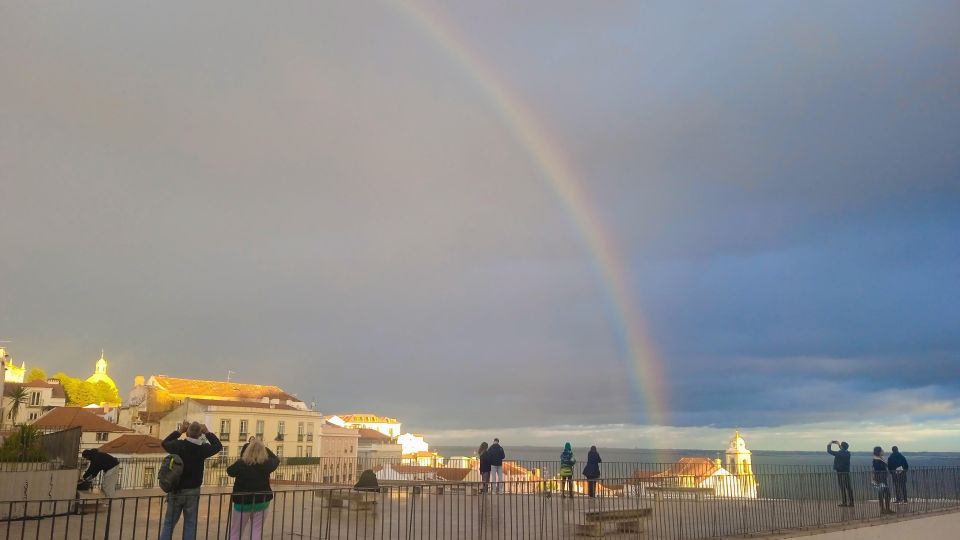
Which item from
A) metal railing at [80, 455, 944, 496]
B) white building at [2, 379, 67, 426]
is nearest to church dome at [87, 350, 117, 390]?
white building at [2, 379, 67, 426]

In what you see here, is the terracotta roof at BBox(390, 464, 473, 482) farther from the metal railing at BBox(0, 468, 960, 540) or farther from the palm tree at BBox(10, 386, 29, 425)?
the palm tree at BBox(10, 386, 29, 425)

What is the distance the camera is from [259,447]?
381 inches

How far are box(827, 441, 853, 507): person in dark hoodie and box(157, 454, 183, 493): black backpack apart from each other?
15352 mm

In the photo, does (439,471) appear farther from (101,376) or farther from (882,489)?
(101,376)

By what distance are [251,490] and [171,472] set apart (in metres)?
1.30

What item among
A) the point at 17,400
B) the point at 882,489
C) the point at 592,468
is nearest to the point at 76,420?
the point at 17,400

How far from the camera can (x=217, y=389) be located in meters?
89.1

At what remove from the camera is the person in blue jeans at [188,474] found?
9.84 meters

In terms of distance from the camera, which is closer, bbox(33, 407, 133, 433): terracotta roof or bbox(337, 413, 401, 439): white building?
bbox(33, 407, 133, 433): terracotta roof

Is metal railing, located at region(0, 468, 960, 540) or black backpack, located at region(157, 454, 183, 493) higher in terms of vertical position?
black backpack, located at region(157, 454, 183, 493)

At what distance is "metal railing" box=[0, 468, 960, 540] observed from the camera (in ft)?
41.4

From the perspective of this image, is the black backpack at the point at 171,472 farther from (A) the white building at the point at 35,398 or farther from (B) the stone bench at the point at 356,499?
(A) the white building at the point at 35,398

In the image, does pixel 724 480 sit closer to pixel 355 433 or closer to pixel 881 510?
pixel 881 510

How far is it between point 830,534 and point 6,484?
16.4 meters
